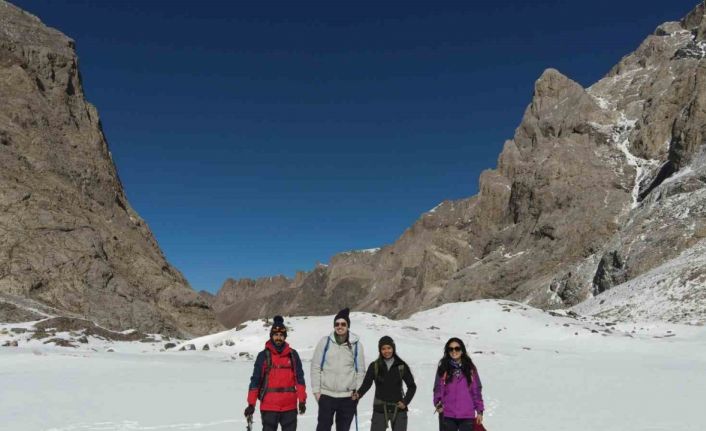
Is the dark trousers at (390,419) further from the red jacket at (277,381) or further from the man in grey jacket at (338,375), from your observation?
the red jacket at (277,381)

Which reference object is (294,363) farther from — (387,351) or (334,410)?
(387,351)

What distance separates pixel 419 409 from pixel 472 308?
30782mm

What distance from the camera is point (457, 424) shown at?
7941 millimetres

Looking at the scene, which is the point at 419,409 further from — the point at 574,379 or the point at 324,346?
the point at 574,379

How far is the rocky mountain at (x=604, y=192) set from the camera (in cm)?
6662

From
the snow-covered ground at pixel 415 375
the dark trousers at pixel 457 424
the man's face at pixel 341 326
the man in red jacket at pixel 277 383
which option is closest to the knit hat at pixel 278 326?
the man in red jacket at pixel 277 383

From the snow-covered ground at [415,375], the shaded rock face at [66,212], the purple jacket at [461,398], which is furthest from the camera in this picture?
the shaded rock face at [66,212]

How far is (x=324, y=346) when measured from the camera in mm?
8367

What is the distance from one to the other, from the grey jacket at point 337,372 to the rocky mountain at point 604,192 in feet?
137

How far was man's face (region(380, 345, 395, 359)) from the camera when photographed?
8.24 m

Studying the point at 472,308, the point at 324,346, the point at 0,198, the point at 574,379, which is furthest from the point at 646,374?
the point at 0,198

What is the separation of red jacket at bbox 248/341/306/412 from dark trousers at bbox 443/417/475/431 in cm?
216

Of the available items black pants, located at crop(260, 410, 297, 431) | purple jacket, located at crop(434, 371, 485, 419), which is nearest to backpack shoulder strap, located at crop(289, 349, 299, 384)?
black pants, located at crop(260, 410, 297, 431)

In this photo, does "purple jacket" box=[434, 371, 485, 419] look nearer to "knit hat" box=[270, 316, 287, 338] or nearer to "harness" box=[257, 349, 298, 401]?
"harness" box=[257, 349, 298, 401]
